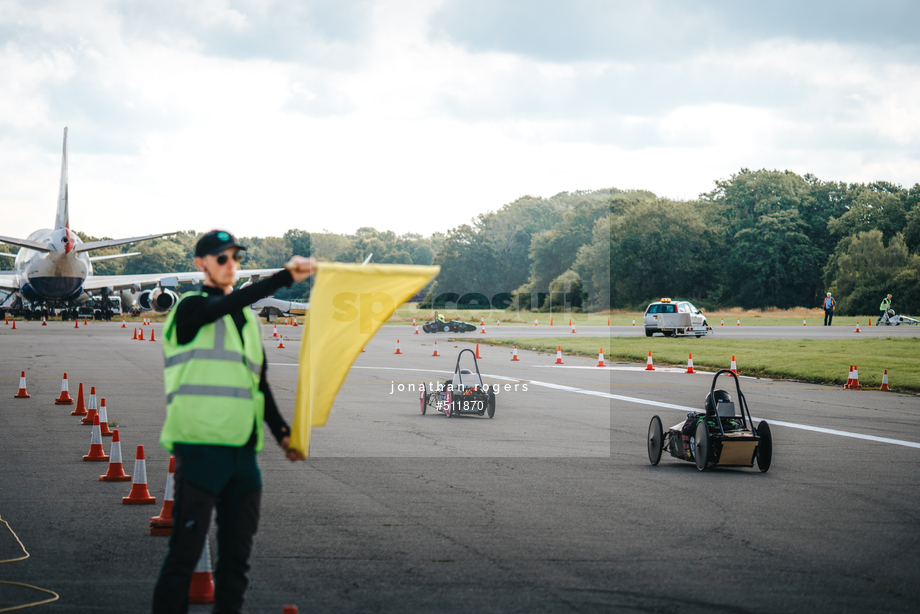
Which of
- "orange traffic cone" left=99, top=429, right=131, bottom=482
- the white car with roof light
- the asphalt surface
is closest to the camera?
the asphalt surface

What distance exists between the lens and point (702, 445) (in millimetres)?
9617

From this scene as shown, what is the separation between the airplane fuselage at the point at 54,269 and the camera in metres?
47.1

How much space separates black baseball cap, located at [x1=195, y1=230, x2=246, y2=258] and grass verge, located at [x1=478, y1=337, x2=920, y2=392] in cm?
1870

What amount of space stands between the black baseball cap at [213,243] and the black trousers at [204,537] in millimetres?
1012

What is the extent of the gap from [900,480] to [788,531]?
9.49 feet

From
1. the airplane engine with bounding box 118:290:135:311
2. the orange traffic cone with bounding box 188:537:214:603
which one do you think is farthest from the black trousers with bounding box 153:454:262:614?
the airplane engine with bounding box 118:290:135:311

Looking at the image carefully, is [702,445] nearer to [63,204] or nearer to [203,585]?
[203,585]

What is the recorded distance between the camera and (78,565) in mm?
5871

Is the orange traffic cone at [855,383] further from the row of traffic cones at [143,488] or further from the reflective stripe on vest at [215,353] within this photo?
the reflective stripe on vest at [215,353]

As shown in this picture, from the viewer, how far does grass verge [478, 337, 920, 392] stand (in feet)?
72.8

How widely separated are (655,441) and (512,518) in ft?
10.9

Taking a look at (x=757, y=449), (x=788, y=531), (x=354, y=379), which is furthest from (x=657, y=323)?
(x=788, y=531)

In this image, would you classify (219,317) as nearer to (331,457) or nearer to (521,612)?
(521,612)

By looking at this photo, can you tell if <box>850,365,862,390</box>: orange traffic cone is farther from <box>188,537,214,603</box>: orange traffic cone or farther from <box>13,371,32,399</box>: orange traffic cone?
<box>188,537,214,603</box>: orange traffic cone
